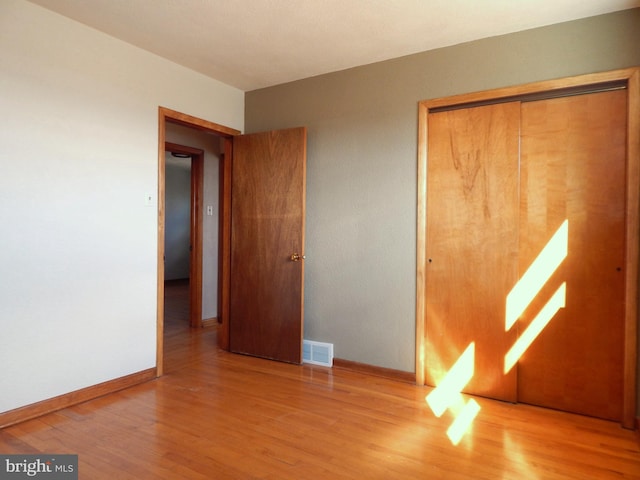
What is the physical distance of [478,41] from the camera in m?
2.87

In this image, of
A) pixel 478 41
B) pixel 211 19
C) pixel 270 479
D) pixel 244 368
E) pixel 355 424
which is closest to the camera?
pixel 270 479

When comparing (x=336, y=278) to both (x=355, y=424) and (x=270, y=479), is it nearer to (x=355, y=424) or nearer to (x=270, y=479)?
(x=355, y=424)

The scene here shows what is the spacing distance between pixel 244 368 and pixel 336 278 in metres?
1.10

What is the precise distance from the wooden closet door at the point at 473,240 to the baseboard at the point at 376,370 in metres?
0.15

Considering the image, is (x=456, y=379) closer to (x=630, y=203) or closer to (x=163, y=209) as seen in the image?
(x=630, y=203)

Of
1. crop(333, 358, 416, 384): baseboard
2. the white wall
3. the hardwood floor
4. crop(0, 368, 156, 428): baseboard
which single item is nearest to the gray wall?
crop(333, 358, 416, 384): baseboard

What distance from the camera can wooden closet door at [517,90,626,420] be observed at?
2506 millimetres

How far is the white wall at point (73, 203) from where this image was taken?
2389 mm

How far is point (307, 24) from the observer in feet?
8.77

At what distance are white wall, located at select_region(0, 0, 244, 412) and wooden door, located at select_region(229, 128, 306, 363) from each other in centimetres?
86

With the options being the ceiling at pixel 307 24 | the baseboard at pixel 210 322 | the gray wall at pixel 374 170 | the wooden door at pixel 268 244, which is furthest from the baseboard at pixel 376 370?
the ceiling at pixel 307 24

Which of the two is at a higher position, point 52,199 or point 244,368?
point 52,199

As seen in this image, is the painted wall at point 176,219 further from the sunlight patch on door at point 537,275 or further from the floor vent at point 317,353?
the sunlight patch on door at point 537,275

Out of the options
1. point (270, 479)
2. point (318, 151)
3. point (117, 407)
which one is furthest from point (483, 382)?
point (117, 407)
